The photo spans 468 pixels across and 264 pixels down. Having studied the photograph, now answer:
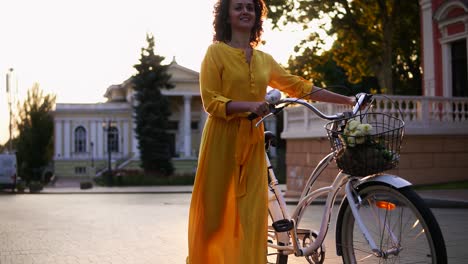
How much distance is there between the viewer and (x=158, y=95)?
51.0m

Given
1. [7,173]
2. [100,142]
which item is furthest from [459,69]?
[100,142]

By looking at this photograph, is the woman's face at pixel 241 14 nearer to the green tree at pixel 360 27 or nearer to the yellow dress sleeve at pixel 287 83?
the yellow dress sleeve at pixel 287 83

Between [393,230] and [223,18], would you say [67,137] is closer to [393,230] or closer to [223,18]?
[223,18]

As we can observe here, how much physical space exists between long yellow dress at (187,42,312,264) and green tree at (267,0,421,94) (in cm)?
1867

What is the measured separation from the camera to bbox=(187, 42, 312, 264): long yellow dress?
3582 mm

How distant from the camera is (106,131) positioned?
6244cm

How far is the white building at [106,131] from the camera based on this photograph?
62469mm

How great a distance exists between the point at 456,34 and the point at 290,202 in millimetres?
8778

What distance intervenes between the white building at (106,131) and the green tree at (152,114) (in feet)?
35.3

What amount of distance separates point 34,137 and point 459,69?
4211cm

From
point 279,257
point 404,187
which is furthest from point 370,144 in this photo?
point 279,257

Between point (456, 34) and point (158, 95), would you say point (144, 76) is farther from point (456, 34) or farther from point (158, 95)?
point (456, 34)

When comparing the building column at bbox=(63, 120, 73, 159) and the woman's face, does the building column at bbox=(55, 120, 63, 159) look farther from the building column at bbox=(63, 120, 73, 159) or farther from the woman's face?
the woman's face

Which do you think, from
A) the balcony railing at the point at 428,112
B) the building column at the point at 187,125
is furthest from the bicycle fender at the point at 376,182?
the building column at the point at 187,125
